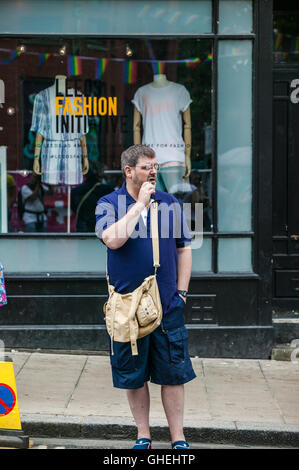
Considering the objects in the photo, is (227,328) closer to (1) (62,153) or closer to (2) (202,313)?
(2) (202,313)

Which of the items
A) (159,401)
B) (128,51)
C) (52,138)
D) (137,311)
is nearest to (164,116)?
(128,51)

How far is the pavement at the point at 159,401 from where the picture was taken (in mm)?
5938

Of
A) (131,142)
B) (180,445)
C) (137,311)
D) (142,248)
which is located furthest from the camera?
(131,142)

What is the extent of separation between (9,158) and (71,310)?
183 centimetres

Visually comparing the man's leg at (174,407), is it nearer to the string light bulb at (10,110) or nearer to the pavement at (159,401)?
the pavement at (159,401)

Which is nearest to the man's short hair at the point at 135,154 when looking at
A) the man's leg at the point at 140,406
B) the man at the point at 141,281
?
the man at the point at 141,281

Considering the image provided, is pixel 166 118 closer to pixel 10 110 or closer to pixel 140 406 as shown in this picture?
pixel 10 110

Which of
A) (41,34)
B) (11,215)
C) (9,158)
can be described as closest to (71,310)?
(11,215)

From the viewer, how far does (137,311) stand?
497cm

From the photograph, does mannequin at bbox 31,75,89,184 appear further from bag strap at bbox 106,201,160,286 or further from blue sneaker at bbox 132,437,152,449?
blue sneaker at bbox 132,437,152,449

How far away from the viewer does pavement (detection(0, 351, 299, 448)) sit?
594 centimetres

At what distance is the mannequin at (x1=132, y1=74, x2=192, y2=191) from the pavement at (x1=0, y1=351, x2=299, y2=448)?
2.17 metres

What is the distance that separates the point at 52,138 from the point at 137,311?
3902mm

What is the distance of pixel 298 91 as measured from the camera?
857cm
